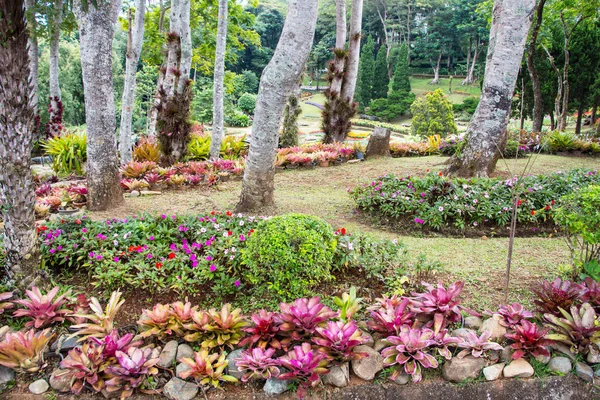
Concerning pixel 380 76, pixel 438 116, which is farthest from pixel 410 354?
pixel 380 76

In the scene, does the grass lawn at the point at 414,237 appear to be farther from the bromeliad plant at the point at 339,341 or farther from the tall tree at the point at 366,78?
the tall tree at the point at 366,78

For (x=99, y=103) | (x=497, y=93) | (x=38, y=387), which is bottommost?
(x=38, y=387)

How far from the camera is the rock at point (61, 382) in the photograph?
8.92 ft

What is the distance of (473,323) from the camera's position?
3.21m

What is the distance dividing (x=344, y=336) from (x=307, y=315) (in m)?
0.28

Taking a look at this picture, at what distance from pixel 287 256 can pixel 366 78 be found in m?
34.4

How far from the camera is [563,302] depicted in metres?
3.21

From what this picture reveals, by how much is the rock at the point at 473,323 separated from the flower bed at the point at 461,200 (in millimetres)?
2295

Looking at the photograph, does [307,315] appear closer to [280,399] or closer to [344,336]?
[344,336]

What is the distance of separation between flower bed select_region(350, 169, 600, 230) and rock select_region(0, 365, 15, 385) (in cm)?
430

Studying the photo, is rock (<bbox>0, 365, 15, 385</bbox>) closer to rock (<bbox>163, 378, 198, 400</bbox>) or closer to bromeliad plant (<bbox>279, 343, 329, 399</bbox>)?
rock (<bbox>163, 378, 198, 400</bbox>)

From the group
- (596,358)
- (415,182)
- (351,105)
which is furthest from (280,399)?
(351,105)

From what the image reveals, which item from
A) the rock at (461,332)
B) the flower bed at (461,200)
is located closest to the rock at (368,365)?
the rock at (461,332)

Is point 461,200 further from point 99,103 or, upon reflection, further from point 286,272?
point 99,103
